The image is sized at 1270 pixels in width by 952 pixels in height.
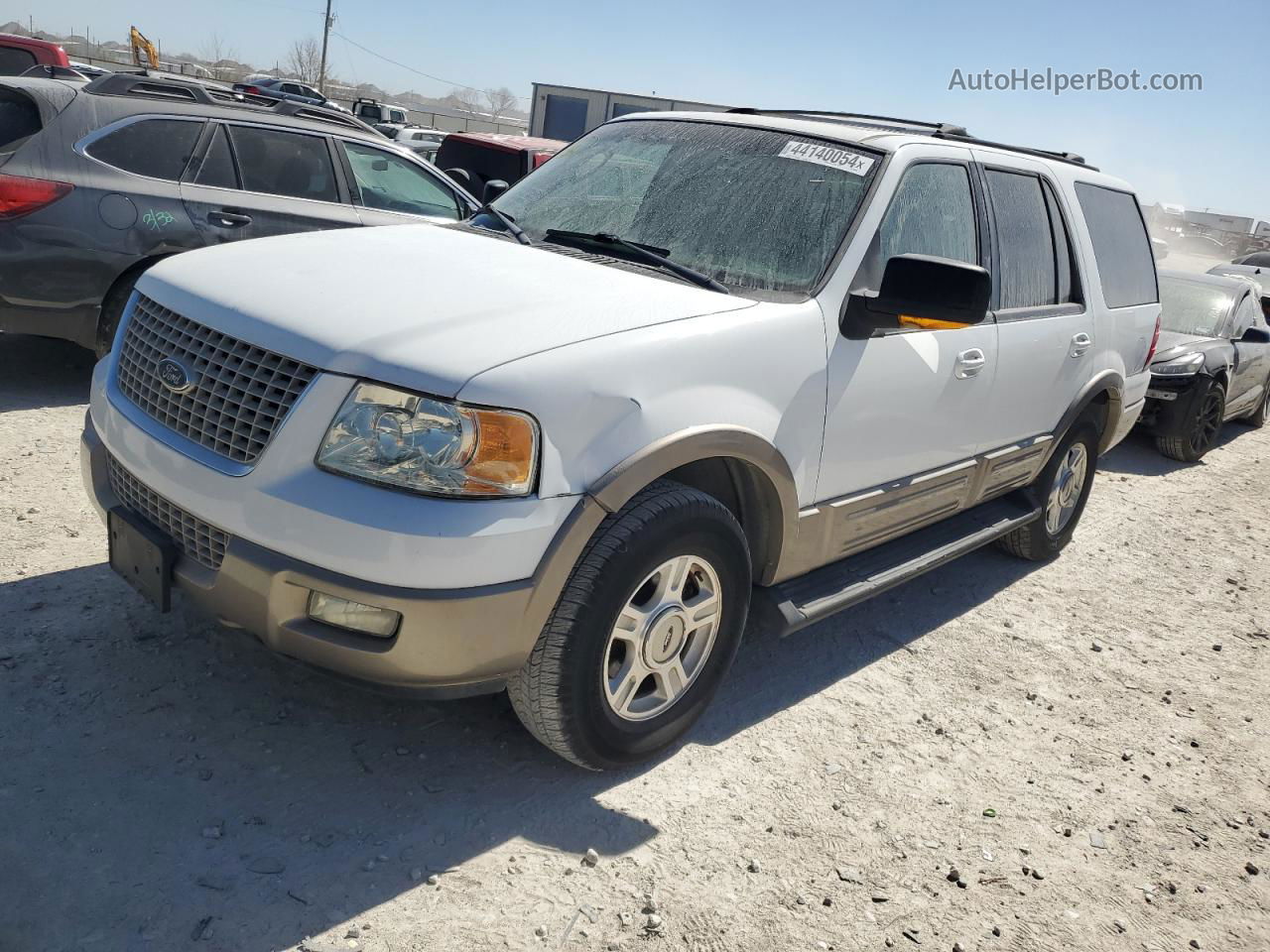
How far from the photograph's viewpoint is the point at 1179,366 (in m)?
8.91

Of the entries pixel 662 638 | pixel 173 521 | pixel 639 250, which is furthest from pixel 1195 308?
pixel 173 521

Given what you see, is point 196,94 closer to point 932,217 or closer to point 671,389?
point 932,217

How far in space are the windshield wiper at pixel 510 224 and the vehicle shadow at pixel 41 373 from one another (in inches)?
132

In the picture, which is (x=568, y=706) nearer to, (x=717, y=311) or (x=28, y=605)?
(x=717, y=311)

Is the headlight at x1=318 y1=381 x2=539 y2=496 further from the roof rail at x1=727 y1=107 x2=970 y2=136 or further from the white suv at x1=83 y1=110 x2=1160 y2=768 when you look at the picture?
the roof rail at x1=727 y1=107 x2=970 y2=136

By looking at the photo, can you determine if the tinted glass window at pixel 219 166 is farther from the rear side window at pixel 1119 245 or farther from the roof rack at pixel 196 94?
the rear side window at pixel 1119 245

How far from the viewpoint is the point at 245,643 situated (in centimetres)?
366

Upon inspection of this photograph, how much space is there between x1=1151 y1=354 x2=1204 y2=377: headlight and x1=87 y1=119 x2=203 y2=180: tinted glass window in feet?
24.7

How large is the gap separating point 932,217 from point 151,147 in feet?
15.2

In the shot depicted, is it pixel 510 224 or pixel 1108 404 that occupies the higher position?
pixel 510 224

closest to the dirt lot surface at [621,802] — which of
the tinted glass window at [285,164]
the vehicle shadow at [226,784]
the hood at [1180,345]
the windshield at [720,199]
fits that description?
the vehicle shadow at [226,784]

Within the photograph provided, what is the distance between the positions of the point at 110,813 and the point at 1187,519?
6.80 m

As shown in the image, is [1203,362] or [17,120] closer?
[17,120]

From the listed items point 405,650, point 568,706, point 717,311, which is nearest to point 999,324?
point 717,311
